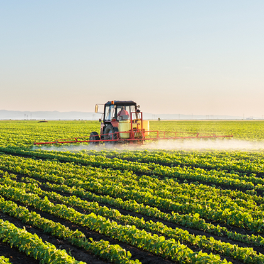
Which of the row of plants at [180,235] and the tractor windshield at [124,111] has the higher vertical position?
the tractor windshield at [124,111]

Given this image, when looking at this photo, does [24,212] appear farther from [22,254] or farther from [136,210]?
[136,210]

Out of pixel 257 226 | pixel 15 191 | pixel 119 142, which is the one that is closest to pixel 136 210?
pixel 257 226

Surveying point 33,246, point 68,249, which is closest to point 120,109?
point 68,249

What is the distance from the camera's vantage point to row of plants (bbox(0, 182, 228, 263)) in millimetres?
5105

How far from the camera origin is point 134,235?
5.77 m

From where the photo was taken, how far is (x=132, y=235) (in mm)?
5824

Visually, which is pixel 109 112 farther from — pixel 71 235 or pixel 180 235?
pixel 180 235

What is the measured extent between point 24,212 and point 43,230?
98cm

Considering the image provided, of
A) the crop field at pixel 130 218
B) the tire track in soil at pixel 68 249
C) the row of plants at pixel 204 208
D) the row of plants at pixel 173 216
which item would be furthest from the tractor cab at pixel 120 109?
the tire track in soil at pixel 68 249

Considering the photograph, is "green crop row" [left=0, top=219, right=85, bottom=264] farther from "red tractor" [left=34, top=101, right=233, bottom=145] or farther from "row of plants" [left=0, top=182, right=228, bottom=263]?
"red tractor" [left=34, top=101, right=233, bottom=145]

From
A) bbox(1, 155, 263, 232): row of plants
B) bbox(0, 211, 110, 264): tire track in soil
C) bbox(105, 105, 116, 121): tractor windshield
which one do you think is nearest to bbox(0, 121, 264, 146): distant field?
bbox(105, 105, 116, 121): tractor windshield

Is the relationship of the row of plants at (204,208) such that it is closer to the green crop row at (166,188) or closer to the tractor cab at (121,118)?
the green crop row at (166,188)

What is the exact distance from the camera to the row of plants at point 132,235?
5.11m

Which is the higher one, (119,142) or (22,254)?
(119,142)
